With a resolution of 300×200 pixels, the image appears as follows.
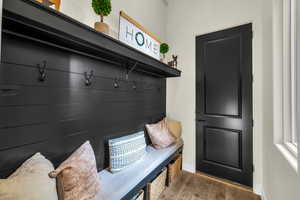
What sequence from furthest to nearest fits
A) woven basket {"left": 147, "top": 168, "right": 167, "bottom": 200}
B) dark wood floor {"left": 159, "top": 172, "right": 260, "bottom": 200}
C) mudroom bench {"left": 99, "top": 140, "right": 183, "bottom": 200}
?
1. dark wood floor {"left": 159, "top": 172, "right": 260, "bottom": 200}
2. woven basket {"left": 147, "top": 168, "right": 167, "bottom": 200}
3. mudroom bench {"left": 99, "top": 140, "right": 183, "bottom": 200}

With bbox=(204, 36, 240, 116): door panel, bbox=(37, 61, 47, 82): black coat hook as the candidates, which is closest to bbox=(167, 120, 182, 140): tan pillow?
bbox=(204, 36, 240, 116): door panel

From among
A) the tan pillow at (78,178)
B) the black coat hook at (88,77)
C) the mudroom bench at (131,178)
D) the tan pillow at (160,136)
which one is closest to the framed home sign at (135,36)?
the black coat hook at (88,77)

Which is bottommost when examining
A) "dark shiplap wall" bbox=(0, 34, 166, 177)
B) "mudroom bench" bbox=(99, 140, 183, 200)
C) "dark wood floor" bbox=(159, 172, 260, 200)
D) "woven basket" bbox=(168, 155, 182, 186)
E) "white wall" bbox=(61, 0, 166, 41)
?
"dark wood floor" bbox=(159, 172, 260, 200)

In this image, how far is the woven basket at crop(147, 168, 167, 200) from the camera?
151 centimetres

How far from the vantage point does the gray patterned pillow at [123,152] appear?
1.40 metres

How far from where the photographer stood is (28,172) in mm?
779

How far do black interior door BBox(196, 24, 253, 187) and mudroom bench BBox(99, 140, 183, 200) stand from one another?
91 cm

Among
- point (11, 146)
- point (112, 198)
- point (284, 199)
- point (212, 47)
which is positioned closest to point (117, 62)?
point (11, 146)

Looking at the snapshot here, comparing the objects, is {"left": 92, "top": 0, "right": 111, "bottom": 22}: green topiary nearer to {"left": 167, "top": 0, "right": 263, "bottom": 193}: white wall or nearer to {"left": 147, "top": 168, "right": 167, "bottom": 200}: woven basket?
{"left": 167, "top": 0, "right": 263, "bottom": 193}: white wall

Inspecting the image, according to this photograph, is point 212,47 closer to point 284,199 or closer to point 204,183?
point 284,199

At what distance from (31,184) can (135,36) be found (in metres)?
1.78

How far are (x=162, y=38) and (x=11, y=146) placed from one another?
2.61 m

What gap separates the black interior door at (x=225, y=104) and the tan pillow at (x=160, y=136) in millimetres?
567

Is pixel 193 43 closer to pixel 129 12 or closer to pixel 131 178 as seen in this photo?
pixel 129 12
